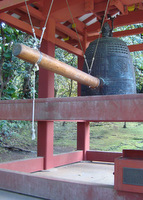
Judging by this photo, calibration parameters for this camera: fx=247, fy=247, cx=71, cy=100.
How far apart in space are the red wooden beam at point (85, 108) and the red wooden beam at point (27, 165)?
4.56ft

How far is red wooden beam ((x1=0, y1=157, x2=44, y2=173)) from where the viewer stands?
4287 mm

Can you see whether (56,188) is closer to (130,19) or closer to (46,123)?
(46,123)

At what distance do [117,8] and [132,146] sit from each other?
674 cm

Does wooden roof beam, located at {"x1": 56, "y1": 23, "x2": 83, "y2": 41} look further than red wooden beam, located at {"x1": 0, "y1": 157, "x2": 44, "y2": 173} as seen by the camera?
Yes

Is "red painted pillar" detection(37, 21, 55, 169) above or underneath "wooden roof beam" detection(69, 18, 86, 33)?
underneath

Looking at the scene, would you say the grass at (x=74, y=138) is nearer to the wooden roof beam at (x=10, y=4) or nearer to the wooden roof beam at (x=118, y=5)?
the wooden roof beam at (x=10, y=4)

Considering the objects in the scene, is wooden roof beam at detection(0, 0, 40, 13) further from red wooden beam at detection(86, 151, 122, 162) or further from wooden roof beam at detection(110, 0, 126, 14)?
red wooden beam at detection(86, 151, 122, 162)

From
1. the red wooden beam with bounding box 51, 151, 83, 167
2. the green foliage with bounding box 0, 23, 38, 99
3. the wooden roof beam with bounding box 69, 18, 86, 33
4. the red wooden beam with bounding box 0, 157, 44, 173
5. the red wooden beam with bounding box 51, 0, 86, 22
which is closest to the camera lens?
the red wooden beam with bounding box 0, 157, 44, 173

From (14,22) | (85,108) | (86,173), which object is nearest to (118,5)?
(14,22)

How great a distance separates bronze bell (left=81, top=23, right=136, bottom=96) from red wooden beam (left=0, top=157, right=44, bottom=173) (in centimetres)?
179

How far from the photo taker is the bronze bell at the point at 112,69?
11.6 ft

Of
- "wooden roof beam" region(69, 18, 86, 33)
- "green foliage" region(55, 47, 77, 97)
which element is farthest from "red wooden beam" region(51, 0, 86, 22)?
"green foliage" region(55, 47, 77, 97)

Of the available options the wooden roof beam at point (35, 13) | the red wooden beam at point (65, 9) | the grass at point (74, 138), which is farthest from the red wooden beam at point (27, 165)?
the grass at point (74, 138)

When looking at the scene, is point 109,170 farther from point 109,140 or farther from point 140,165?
point 109,140
